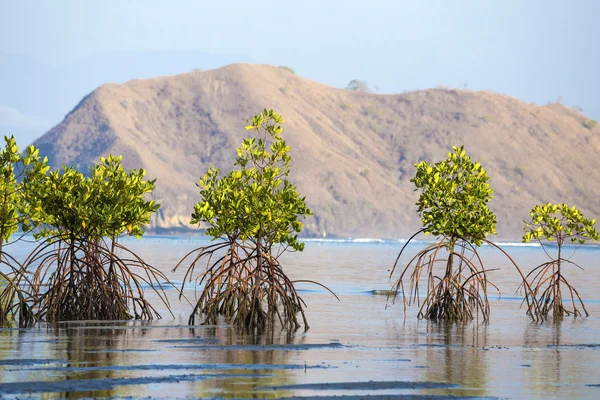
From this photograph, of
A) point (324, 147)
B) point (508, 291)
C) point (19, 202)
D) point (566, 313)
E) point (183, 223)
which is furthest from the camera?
point (324, 147)

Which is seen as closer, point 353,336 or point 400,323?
point 353,336

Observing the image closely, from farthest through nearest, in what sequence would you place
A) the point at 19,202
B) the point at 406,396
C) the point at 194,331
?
the point at 19,202
the point at 194,331
the point at 406,396

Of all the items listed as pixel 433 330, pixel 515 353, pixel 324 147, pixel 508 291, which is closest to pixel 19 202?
pixel 433 330

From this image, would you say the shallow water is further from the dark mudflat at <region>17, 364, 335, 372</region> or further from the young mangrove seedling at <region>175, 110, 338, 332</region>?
the young mangrove seedling at <region>175, 110, 338, 332</region>

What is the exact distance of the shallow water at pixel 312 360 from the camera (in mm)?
14422

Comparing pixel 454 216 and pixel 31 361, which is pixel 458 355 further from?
pixel 454 216

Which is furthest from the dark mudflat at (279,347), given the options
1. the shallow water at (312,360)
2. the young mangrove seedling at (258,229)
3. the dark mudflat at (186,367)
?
the dark mudflat at (186,367)

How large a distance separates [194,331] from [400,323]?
6.60m

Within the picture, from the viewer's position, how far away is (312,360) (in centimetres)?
1775

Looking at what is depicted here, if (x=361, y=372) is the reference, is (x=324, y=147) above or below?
above

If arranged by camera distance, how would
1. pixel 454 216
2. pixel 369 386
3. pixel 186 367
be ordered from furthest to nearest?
pixel 454 216
pixel 186 367
pixel 369 386

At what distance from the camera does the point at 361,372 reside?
53.7 feet

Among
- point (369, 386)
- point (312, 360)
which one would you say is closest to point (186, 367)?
point (312, 360)

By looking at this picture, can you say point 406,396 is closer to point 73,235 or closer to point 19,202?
point 73,235
